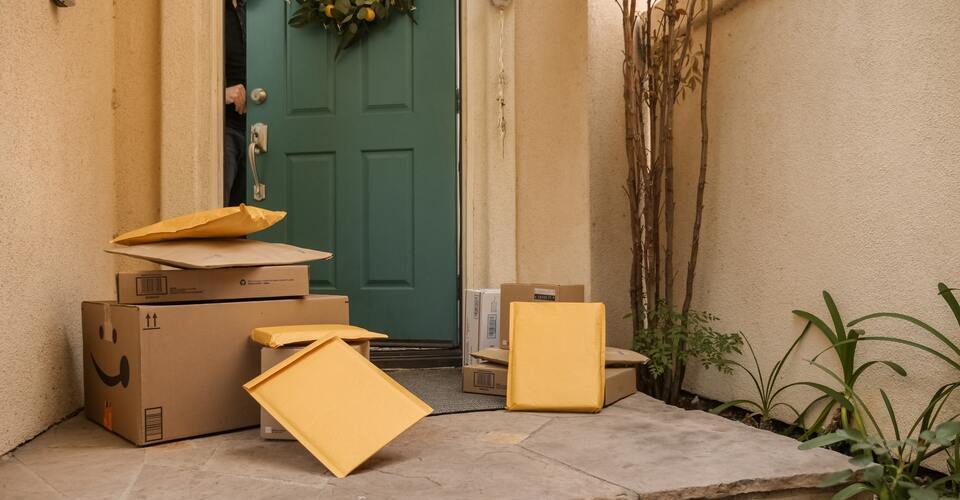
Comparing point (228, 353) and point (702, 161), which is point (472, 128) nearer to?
point (702, 161)

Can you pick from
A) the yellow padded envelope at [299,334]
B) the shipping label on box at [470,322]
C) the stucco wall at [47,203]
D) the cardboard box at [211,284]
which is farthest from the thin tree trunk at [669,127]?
the stucco wall at [47,203]

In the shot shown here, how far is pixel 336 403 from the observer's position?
65.1 inches

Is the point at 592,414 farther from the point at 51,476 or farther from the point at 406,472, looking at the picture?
the point at 51,476

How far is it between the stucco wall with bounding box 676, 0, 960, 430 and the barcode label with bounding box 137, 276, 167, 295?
Answer: 5.87 feet

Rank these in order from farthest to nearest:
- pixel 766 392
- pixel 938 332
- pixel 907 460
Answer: pixel 766 392, pixel 907 460, pixel 938 332

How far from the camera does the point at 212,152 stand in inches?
116

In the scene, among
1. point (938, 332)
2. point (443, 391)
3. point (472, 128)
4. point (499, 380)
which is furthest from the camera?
point (472, 128)

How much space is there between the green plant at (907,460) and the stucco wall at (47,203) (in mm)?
1902

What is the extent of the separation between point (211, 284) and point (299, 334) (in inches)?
11.6

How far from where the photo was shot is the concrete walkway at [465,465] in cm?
143

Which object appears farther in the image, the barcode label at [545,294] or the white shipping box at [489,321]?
the white shipping box at [489,321]

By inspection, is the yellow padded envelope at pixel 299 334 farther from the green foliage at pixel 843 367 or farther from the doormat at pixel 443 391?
the green foliage at pixel 843 367

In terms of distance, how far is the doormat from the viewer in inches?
87.7

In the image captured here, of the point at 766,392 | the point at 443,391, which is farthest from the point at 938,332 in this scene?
the point at 443,391
